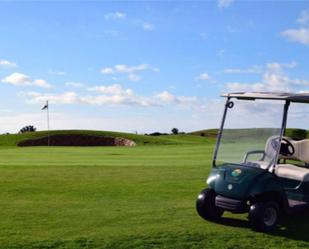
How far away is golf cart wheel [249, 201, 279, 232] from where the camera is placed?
6629 mm

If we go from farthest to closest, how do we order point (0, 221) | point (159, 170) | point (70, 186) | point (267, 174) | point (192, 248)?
point (159, 170)
point (70, 186)
point (0, 221)
point (267, 174)
point (192, 248)

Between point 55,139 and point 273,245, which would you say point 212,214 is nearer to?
point 273,245

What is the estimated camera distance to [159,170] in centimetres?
1384

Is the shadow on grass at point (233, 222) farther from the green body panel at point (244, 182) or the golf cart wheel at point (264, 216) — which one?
the green body panel at point (244, 182)

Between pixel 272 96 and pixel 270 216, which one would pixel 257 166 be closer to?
pixel 270 216

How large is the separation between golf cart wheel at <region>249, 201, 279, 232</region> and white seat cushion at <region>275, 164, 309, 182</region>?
474 millimetres

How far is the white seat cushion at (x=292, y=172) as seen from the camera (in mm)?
7000

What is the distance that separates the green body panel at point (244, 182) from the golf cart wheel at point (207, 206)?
34cm

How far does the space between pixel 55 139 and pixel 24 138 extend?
8.31 feet

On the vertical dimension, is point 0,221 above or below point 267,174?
below

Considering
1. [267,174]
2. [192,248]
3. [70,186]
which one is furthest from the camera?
[70,186]

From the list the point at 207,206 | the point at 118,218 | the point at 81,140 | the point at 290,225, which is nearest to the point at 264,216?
the point at 290,225

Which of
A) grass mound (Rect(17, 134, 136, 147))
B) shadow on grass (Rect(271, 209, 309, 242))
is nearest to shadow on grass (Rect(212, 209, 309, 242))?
shadow on grass (Rect(271, 209, 309, 242))

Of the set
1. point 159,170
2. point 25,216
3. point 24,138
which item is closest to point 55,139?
point 24,138
